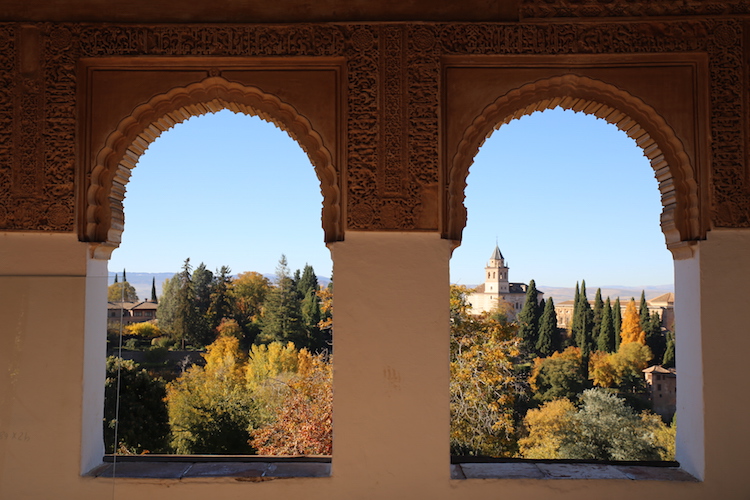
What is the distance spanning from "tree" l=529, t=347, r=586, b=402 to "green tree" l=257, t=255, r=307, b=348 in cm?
1047

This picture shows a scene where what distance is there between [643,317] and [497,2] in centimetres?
2667

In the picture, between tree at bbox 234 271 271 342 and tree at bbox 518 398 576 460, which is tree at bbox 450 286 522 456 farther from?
tree at bbox 234 271 271 342

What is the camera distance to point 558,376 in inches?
945

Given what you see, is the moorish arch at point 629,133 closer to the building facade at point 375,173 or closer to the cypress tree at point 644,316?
the building facade at point 375,173

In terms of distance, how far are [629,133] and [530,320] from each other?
23.3m

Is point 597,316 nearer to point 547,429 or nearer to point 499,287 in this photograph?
point 547,429

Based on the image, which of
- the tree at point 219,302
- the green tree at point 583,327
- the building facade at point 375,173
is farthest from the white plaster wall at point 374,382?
the tree at point 219,302

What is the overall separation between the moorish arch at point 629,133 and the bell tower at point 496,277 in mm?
35928

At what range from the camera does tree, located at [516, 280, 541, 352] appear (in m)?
25.1

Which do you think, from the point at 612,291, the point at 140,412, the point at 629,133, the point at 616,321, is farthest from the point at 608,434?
the point at 629,133

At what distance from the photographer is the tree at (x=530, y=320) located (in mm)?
25141

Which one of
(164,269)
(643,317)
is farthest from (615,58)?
(164,269)

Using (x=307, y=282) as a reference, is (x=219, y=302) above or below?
below

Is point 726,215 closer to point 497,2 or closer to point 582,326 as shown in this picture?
point 497,2
